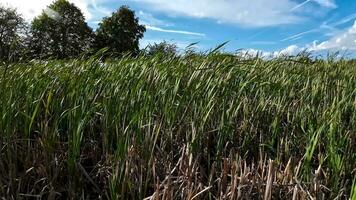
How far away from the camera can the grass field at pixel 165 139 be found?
7.93 ft

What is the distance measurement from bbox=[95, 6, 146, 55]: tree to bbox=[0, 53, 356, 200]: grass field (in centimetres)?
Answer: 4460

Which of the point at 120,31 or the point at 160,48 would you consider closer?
the point at 160,48

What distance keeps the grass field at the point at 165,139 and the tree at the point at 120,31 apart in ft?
146

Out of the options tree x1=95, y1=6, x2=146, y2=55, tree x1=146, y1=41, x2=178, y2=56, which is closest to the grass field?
tree x1=146, y1=41, x2=178, y2=56

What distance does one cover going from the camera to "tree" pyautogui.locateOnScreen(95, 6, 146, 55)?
4800 centimetres

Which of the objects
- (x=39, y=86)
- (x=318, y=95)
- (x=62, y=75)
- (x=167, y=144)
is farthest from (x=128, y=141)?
(x=318, y=95)

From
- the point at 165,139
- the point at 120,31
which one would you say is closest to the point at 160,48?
the point at 165,139

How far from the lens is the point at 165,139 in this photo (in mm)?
2775

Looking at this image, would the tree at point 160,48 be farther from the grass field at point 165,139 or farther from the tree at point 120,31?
the tree at point 120,31

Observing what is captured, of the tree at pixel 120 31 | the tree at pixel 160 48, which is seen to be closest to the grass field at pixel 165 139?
the tree at pixel 160 48

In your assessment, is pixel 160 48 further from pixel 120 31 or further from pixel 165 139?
pixel 120 31

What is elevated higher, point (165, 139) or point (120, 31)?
point (120, 31)

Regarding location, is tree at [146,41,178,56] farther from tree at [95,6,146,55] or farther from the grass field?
tree at [95,6,146,55]

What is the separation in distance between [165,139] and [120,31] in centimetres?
4696
